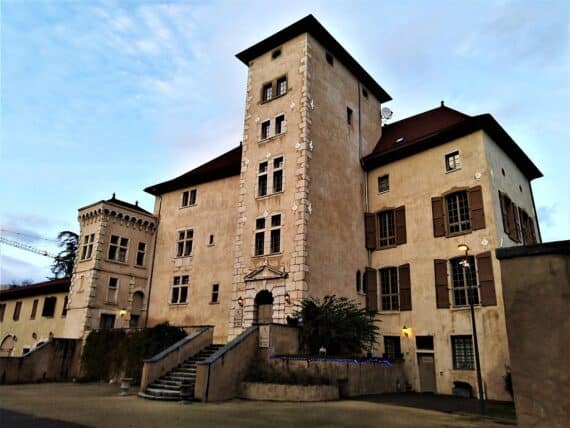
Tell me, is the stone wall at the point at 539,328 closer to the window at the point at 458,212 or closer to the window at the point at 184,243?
the window at the point at 458,212

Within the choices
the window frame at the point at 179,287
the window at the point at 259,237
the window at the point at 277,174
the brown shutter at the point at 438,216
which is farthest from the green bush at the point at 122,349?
the brown shutter at the point at 438,216

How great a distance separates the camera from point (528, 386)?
204 inches

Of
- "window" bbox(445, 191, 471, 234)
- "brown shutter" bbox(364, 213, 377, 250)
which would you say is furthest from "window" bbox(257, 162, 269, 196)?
"window" bbox(445, 191, 471, 234)

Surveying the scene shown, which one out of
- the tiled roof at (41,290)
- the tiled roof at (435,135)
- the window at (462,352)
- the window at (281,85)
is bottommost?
the window at (462,352)

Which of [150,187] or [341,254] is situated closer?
[341,254]

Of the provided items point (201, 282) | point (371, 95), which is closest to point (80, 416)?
point (201, 282)

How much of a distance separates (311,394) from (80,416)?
23.4ft

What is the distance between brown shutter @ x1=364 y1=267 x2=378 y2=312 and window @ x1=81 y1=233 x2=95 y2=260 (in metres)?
18.4

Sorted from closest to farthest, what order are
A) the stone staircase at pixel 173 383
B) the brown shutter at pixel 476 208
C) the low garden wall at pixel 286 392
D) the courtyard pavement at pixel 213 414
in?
the courtyard pavement at pixel 213 414
the low garden wall at pixel 286 392
the stone staircase at pixel 173 383
the brown shutter at pixel 476 208

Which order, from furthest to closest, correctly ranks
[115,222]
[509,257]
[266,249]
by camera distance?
[115,222] < [266,249] < [509,257]

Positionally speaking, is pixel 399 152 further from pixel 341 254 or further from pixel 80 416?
pixel 80 416

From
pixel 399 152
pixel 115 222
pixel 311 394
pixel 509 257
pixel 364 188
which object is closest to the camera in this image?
pixel 509 257

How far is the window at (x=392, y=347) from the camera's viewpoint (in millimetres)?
22594

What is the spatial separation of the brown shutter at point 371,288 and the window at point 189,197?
13678 mm
